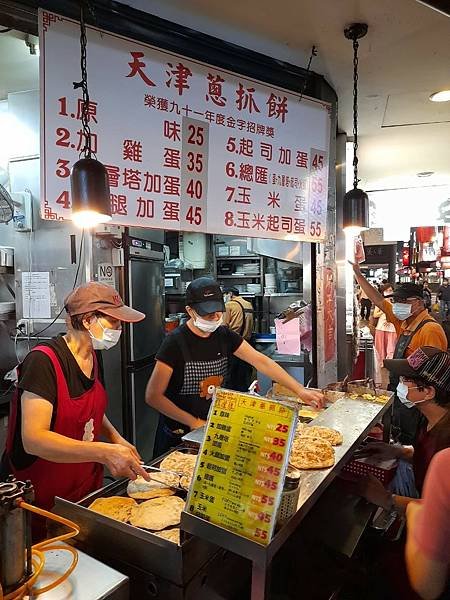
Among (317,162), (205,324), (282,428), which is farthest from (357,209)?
(282,428)

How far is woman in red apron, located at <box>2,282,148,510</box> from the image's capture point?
1796 millimetres

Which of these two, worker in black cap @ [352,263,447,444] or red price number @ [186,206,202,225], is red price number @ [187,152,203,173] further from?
worker in black cap @ [352,263,447,444]

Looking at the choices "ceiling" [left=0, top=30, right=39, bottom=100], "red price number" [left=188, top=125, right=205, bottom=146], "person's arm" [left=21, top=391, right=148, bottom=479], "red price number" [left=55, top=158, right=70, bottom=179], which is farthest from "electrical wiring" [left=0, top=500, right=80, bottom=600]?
"ceiling" [left=0, top=30, right=39, bottom=100]

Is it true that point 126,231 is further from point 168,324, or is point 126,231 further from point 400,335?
point 400,335

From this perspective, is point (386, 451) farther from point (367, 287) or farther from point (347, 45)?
point (347, 45)

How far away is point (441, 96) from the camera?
400cm

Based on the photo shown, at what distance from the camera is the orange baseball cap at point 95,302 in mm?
2178

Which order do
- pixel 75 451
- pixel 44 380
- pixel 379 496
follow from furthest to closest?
pixel 379 496
pixel 44 380
pixel 75 451

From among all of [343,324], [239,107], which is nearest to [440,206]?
[343,324]

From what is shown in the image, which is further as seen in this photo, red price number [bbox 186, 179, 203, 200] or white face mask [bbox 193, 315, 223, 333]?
white face mask [bbox 193, 315, 223, 333]

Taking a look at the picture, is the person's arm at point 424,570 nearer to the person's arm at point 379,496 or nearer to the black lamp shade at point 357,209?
the person's arm at point 379,496

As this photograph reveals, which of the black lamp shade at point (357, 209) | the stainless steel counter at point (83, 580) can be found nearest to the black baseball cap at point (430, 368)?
the black lamp shade at point (357, 209)

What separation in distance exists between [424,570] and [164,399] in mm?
1775

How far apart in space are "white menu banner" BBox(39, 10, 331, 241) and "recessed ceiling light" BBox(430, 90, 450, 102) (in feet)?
4.60
